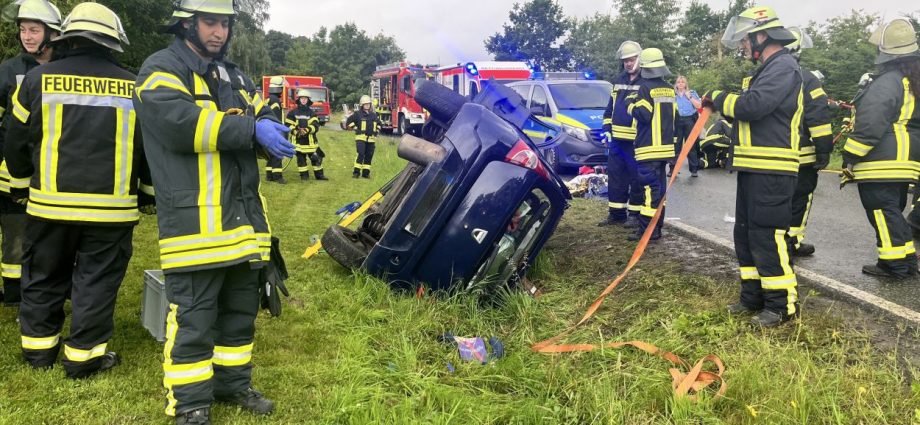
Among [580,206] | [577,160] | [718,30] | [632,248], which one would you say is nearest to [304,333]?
[632,248]

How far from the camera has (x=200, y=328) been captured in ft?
8.60

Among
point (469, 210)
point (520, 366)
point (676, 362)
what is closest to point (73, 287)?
point (469, 210)

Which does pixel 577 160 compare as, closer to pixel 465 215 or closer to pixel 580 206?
pixel 580 206

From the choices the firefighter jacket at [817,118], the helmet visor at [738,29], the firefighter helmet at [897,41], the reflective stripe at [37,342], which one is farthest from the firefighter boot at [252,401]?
the firefighter helmet at [897,41]

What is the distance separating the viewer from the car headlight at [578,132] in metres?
10.9

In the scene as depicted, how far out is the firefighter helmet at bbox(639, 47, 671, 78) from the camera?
6254mm

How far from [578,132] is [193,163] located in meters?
9.08

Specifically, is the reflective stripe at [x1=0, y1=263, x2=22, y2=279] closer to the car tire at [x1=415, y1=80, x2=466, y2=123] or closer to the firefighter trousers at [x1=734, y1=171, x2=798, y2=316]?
the car tire at [x1=415, y1=80, x2=466, y2=123]

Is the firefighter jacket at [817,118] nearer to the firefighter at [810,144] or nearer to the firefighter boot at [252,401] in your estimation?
the firefighter at [810,144]

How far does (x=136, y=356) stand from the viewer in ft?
11.0

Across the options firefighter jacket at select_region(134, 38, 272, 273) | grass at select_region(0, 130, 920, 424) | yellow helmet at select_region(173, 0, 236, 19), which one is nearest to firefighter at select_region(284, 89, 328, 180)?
grass at select_region(0, 130, 920, 424)

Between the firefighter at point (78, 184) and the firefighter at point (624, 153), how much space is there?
4791mm

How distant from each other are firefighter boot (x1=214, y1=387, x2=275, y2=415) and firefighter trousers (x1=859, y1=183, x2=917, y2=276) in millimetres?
4151

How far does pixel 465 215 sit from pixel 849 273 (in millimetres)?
2893
